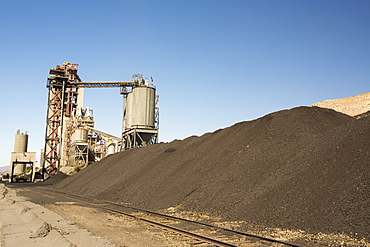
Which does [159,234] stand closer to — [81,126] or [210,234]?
[210,234]

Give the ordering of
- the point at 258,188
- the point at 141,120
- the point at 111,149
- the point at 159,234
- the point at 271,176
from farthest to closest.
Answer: the point at 111,149 → the point at 141,120 → the point at 271,176 → the point at 258,188 → the point at 159,234

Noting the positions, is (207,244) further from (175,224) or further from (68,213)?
(68,213)

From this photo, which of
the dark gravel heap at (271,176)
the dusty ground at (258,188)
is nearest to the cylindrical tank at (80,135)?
the dark gravel heap at (271,176)

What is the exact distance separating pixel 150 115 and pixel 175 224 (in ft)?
98.7

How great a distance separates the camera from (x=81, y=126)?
63469 mm

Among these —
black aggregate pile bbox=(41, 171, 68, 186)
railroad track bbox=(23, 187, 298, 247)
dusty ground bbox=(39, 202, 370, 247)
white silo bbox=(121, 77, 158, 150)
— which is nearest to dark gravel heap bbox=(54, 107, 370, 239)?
dusty ground bbox=(39, 202, 370, 247)

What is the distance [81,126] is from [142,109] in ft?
86.1

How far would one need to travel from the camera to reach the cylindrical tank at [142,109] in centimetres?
4100

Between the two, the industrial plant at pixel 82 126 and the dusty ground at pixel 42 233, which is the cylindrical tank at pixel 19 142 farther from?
the dusty ground at pixel 42 233

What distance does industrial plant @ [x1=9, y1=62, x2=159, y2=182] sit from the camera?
1620 inches

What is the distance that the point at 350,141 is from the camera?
1358cm

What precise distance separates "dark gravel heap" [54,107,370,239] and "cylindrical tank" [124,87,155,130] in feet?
47.9

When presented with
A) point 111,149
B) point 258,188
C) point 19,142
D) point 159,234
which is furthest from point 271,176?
point 19,142

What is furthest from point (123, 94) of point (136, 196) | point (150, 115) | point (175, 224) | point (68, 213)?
point (175, 224)
